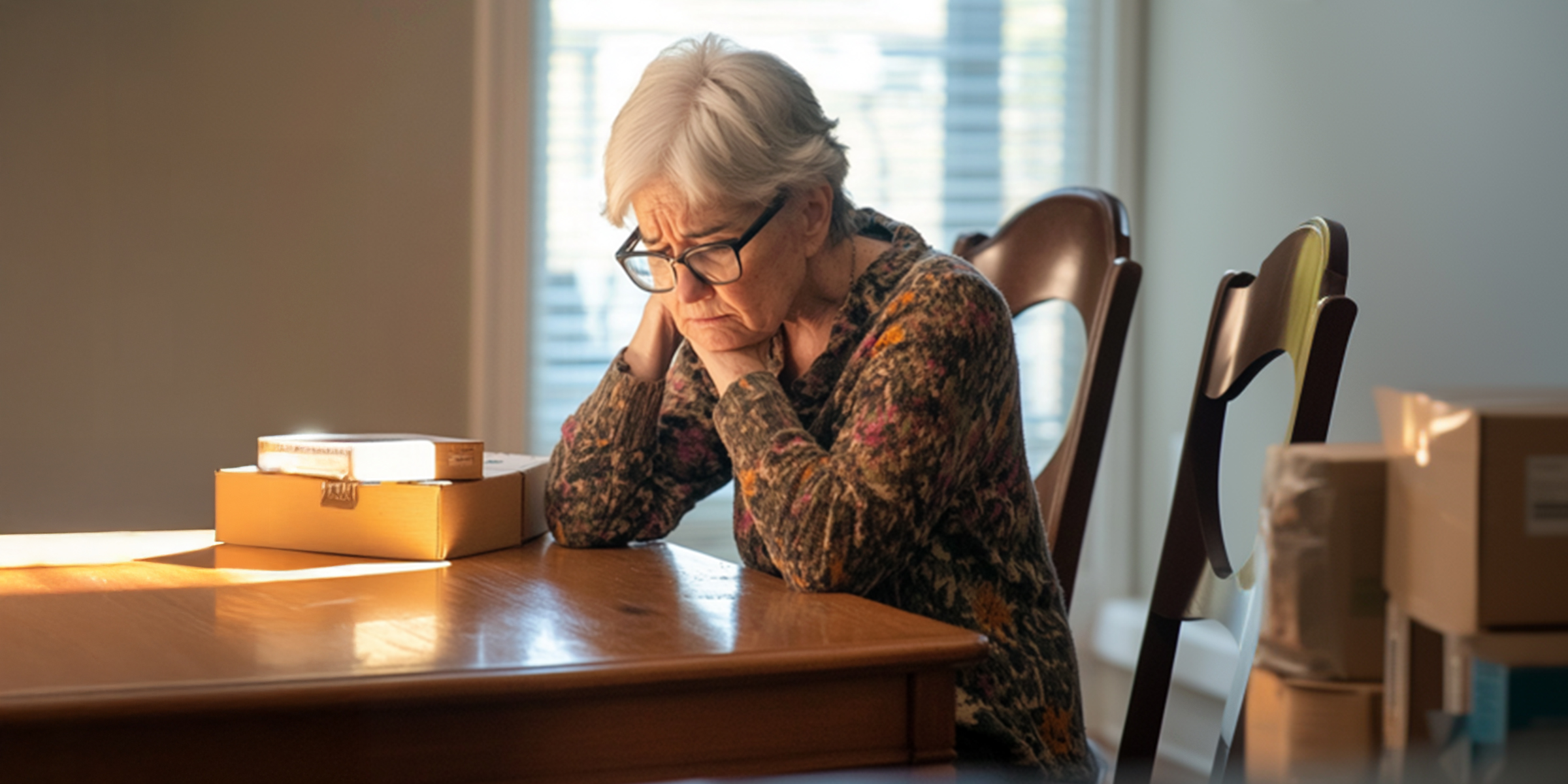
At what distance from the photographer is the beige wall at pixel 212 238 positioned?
234 cm

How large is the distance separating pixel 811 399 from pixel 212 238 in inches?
62.5

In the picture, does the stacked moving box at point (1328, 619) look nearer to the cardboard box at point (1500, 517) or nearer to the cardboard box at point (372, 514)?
the cardboard box at point (1500, 517)

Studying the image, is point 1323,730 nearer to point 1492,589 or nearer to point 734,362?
point 1492,589

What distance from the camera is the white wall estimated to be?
71.6 inches

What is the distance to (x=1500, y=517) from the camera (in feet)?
1.75

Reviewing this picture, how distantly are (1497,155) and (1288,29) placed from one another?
66 centimetres

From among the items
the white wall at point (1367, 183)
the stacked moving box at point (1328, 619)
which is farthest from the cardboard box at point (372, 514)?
the white wall at point (1367, 183)

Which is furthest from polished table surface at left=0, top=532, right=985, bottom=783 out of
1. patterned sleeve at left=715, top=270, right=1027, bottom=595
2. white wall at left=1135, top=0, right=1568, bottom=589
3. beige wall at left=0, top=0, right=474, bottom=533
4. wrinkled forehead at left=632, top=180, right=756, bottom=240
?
beige wall at left=0, top=0, right=474, bottom=533

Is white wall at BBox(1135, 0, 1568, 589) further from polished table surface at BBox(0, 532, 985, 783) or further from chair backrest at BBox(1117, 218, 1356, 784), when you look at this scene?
polished table surface at BBox(0, 532, 985, 783)

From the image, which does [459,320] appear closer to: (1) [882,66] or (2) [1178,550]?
(1) [882,66]

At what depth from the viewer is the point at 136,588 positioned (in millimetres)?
1076

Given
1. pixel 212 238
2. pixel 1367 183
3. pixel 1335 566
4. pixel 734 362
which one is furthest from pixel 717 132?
pixel 212 238

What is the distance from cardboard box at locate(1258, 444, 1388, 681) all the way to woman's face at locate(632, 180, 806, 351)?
822 mm

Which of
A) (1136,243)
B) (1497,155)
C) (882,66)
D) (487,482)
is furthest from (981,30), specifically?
(487,482)
